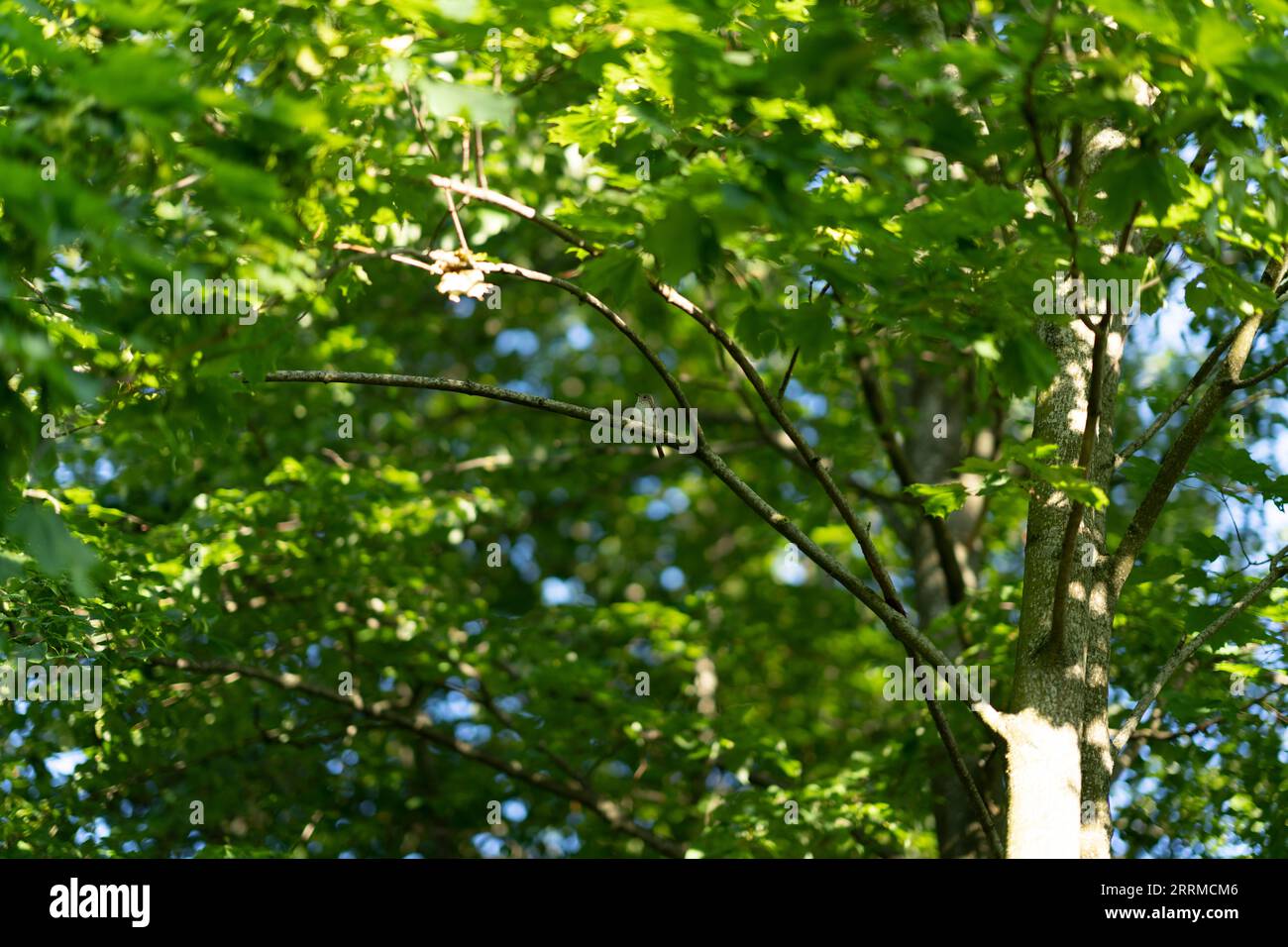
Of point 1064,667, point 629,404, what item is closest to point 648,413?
point 1064,667

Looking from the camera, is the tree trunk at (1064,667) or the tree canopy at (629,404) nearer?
the tree canopy at (629,404)

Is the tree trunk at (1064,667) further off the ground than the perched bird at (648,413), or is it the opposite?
the perched bird at (648,413)

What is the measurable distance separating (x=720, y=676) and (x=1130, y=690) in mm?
4537

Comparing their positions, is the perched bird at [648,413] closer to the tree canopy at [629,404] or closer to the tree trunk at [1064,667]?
the tree canopy at [629,404]

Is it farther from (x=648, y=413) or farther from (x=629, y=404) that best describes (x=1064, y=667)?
(x=629, y=404)

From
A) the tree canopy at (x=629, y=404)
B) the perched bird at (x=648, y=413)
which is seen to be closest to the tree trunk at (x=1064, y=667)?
the tree canopy at (x=629, y=404)

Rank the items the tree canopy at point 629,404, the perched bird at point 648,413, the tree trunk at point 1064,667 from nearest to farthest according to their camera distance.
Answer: the tree canopy at point 629,404, the perched bird at point 648,413, the tree trunk at point 1064,667

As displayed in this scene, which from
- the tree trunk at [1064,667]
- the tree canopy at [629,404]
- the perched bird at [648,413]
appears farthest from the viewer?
the tree trunk at [1064,667]

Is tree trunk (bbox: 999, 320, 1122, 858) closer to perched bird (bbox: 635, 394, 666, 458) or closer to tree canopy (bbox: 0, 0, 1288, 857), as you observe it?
tree canopy (bbox: 0, 0, 1288, 857)
